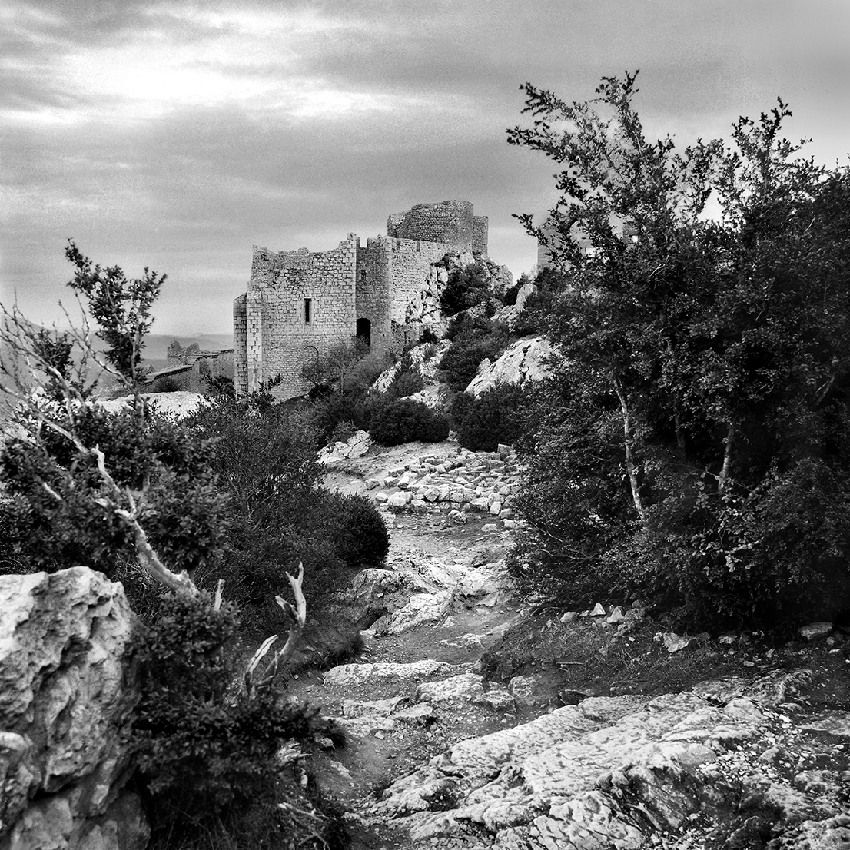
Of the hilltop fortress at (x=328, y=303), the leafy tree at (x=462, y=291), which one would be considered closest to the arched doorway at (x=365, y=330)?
the hilltop fortress at (x=328, y=303)

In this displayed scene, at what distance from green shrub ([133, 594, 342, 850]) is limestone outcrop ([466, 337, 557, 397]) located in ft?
65.4

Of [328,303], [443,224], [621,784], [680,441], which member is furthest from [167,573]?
[443,224]

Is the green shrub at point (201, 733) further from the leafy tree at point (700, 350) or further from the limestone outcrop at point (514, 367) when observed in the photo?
the limestone outcrop at point (514, 367)

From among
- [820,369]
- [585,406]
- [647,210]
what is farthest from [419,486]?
[820,369]

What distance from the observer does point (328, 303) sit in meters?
36.8

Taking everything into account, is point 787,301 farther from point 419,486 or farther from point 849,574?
point 419,486

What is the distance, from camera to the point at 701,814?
A: 6535 millimetres

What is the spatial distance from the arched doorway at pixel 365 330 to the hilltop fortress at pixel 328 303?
47 millimetres

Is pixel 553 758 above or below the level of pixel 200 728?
below

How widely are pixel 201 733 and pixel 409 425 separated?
20.8 meters

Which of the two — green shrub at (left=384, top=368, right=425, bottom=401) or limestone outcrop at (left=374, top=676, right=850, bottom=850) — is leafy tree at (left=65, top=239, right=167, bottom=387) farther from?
green shrub at (left=384, top=368, right=425, bottom=401)

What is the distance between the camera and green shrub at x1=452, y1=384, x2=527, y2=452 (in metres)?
23.8

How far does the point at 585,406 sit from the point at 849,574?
452 centimetres

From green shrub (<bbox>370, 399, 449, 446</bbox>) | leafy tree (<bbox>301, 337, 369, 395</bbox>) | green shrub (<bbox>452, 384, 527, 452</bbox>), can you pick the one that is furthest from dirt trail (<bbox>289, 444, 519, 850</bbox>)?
leafy tree (<bbox>301, 337, 369, 395</bbox>)
